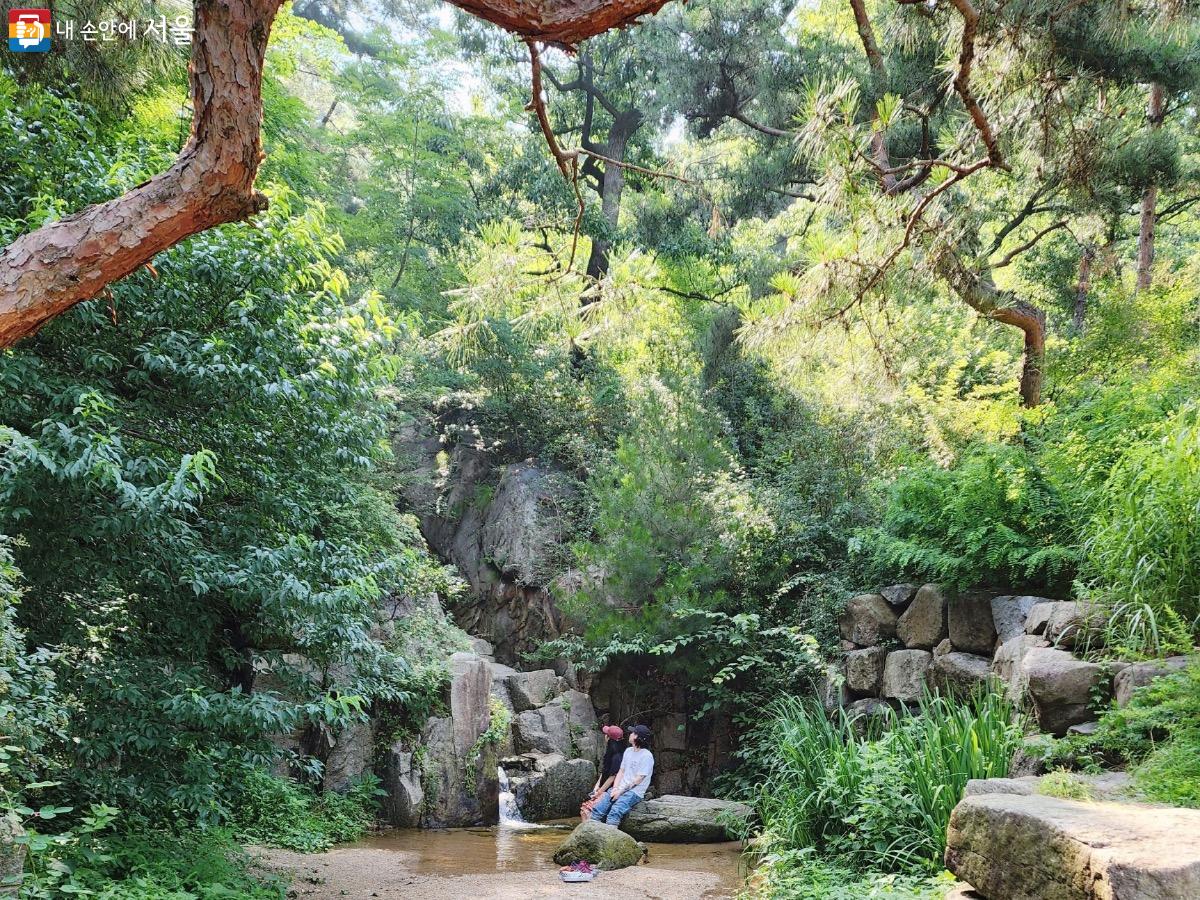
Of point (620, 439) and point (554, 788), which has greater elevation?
point (620, 439)

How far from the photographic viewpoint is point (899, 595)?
7891mm

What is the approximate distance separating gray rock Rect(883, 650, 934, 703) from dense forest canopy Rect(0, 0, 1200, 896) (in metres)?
0.69

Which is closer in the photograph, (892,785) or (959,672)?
(892,785)

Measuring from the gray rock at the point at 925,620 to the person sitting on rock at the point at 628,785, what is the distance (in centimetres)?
248

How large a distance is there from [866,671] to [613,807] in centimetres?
259

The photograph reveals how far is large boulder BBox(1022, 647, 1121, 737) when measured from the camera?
15.2 ft

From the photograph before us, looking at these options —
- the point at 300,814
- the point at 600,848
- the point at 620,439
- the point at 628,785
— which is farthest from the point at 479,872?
the point at 620,439

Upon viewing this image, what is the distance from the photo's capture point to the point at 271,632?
5.62 metres

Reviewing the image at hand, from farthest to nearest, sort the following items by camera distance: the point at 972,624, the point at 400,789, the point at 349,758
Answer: the point at 349,758 → the point at 400,789 → the point at 972,624

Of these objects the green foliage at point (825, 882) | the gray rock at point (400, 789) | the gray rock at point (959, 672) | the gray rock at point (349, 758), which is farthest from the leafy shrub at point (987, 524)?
the gray rock at point (349, 758)

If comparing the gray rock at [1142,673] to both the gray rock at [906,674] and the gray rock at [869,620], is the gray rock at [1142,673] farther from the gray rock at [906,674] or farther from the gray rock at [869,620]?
the gray rock at [869,620]

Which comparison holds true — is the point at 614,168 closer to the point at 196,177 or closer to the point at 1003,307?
the point at 1003,307

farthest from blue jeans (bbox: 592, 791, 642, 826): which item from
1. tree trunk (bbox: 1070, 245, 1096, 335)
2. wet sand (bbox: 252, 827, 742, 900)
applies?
tree trunk (bbox: 1070, 245, 1096, 335)

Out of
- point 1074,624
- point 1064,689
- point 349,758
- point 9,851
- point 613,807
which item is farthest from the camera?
point 349,758
